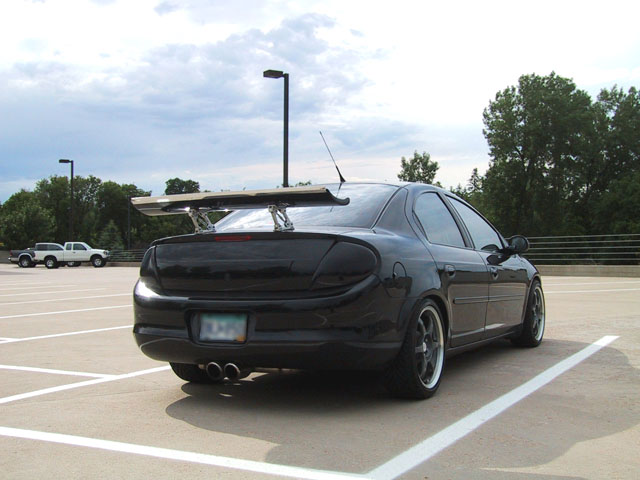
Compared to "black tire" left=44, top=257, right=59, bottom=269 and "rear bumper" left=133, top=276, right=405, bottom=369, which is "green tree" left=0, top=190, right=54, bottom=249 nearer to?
"black tire" left=44, top=257, right=59, bottom=269

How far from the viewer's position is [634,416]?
400 cm

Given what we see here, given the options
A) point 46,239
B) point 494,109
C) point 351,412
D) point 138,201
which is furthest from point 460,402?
point 46,239

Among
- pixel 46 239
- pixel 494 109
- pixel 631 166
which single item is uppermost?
pixel 494 109

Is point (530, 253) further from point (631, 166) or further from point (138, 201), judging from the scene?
point (631, 166)

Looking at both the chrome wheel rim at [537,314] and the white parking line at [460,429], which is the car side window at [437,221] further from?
the chrome wheel rim at [537,314]

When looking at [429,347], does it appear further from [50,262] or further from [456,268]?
[50,262]

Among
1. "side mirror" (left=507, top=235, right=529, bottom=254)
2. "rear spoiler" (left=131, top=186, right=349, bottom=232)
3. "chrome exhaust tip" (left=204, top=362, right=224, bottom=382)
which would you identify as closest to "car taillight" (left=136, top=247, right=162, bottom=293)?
"rear spoiler" (left=131, top=186, right=349, bottom=232)

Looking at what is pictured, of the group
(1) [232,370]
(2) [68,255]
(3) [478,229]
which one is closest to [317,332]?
(1) [232,370]

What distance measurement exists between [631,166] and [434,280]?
191 ft

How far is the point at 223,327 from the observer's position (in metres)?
A: 4.04

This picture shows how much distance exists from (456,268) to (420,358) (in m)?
0.84

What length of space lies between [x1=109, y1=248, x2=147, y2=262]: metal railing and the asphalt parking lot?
45.1 metres

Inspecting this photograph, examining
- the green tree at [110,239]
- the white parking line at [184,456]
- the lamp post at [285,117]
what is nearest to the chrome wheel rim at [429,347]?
the white parking line at [184,456]

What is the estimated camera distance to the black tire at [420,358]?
13.7ft
